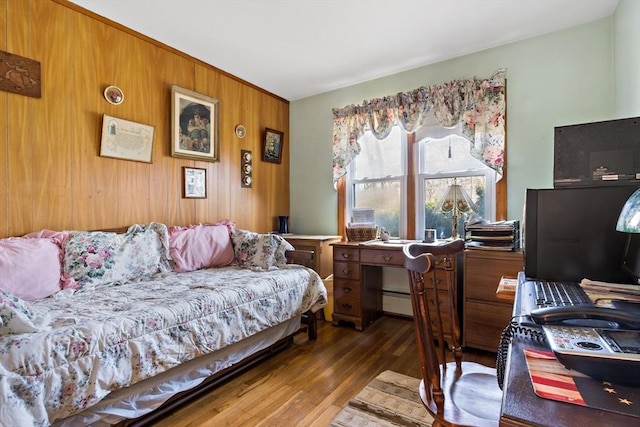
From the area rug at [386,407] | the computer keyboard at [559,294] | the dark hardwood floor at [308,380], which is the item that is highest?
the computer keyboard at [559,294]

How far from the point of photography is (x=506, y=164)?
8.68ft

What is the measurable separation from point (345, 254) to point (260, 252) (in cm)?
77

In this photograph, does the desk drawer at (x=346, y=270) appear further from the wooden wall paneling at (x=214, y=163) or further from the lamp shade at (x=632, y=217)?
the lamp shade at (x=632, y=217)

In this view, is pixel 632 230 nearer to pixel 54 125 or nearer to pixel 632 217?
pixel 632 217

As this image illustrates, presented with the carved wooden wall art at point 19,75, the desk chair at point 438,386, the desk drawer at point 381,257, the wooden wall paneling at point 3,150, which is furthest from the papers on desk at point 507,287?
the carved wooden wall art at point 19,75

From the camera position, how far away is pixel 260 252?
8.95 feet

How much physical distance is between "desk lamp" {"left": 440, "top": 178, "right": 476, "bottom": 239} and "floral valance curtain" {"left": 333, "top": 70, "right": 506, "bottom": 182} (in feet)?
1.03

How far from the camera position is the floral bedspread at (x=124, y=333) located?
3.88 feet

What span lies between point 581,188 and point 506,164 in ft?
4.83

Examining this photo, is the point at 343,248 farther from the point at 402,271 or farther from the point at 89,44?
the point at 89,44

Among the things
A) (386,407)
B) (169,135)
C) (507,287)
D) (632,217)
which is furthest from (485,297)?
(169,135)

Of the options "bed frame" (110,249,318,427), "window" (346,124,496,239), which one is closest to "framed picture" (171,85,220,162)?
"bed frame" (110,249,318,427)

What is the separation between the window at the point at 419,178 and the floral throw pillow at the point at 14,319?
8.79ft

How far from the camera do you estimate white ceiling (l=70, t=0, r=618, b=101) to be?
2.15 m
